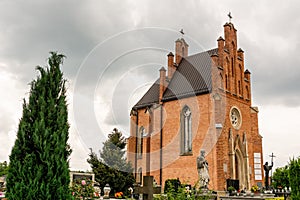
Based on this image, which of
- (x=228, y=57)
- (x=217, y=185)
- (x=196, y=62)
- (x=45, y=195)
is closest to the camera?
(x=45, y=195)

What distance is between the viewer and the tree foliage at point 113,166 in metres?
23.6

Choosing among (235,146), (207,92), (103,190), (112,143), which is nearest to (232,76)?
(207,92)

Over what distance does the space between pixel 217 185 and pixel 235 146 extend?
4.07 meters

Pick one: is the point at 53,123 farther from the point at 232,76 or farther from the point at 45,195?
the point at 232,76

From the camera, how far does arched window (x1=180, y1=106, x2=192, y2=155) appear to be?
25734 mm

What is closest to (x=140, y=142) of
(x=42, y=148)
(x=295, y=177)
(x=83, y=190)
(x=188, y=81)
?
(x=188, y=81)

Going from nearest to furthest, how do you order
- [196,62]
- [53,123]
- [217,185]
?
[53,123]
[217,185]
[196,62]

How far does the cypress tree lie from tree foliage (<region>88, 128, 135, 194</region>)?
17.5 metres

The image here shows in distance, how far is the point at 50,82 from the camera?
681cm

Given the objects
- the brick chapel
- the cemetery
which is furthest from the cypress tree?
the brick chapel

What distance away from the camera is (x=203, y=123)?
80.8 feet

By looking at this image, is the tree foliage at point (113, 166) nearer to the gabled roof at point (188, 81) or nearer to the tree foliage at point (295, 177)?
the gabled roof at point (188, 81)

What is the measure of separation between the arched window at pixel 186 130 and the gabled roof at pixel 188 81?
137 cm

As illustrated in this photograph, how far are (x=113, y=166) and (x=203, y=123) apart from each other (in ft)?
24.2
